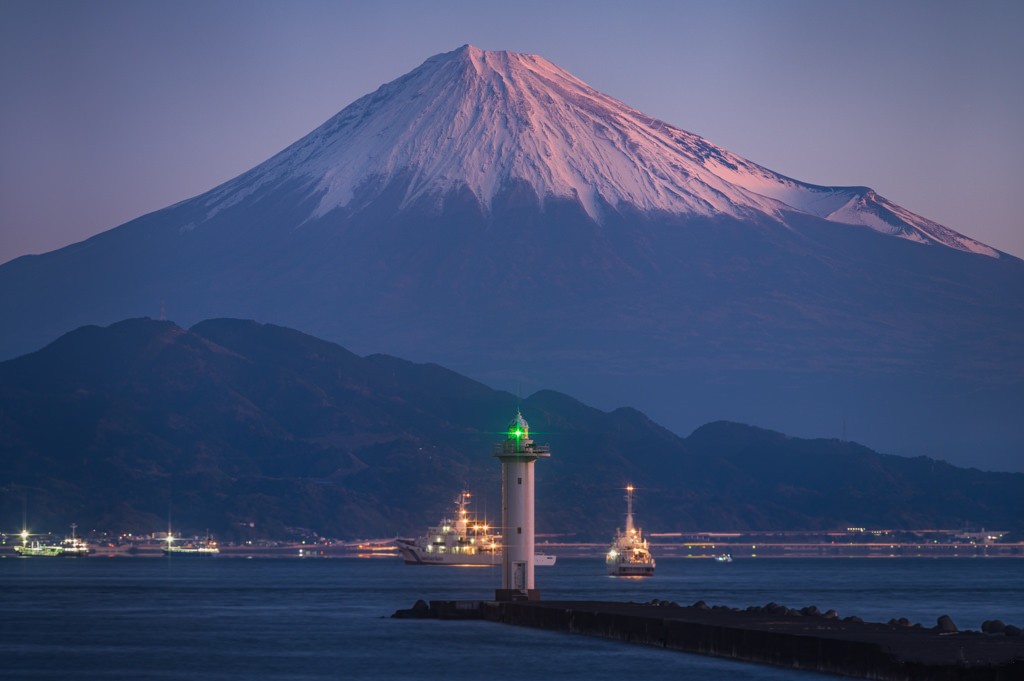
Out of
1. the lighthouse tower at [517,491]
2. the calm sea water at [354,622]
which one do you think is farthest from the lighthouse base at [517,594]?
the lighthouse tower at [517,491]

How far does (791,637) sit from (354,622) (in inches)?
1483

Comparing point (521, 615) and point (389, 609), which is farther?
point (389, 609)

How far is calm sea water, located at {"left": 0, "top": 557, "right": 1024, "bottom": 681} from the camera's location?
6338cm

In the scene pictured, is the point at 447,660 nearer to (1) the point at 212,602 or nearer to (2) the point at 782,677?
(2) the point at 782,677

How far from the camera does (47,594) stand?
125062 millimetres

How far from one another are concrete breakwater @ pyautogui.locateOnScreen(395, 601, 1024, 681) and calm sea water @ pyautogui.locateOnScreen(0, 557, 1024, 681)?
2.06 ft

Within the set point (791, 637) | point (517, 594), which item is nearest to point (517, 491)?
point (517, 594)

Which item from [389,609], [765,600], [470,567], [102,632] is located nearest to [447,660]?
[102,632]

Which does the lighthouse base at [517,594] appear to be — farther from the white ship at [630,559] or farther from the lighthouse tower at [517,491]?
the white ship at [630,559]

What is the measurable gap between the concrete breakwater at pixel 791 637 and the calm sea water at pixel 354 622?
63 centimetres

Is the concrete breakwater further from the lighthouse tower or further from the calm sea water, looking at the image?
the lighthouse tower

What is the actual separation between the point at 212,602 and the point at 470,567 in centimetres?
8564

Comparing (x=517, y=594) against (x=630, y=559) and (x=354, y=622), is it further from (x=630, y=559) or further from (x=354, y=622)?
(x=630, y=559)

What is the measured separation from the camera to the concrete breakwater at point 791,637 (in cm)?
4675
